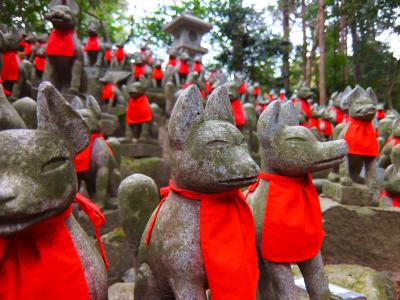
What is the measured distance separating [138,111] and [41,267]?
5.45 m

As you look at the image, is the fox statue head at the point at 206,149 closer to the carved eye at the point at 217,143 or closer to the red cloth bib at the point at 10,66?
the carved eye at the point at 217,143

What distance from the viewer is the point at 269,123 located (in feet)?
8.00

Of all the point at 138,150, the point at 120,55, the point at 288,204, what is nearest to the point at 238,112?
the point at 138,150

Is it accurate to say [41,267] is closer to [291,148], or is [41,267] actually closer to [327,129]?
[291,148]

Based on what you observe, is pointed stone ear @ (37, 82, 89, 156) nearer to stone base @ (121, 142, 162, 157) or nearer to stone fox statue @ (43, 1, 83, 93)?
stone fox statue @ (43, 1, 83, 93)

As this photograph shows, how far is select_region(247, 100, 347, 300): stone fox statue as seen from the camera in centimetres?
238

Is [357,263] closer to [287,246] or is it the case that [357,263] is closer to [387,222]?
[387,222]

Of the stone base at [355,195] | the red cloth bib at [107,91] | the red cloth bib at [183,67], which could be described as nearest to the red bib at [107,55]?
the red cloth bib at [183,67]

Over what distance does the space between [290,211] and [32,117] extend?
2479mm

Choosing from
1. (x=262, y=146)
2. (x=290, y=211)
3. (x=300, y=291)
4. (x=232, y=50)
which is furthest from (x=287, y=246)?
(x=232, y=50)

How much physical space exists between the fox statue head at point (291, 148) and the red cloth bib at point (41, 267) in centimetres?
135

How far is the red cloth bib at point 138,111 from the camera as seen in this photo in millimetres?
6836

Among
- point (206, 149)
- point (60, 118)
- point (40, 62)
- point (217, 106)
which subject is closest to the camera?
point (60, 118)

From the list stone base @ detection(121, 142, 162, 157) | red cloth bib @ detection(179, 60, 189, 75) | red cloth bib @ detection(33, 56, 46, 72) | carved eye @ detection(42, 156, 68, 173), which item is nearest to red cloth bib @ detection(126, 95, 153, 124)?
stone base @ detection(121, 142, 162, 157)
